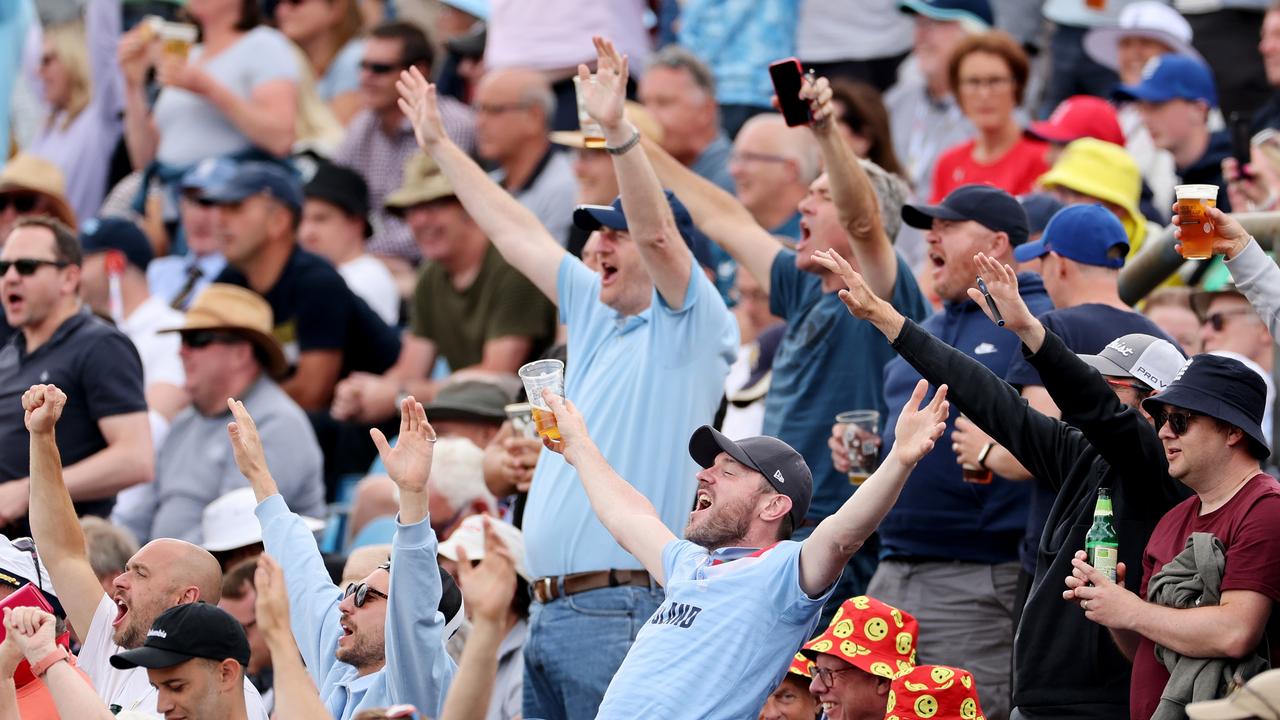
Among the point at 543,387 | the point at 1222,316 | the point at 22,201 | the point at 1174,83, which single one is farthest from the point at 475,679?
the point at 22,201

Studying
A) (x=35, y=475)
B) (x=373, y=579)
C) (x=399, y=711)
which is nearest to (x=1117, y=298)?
(x=373, y=579)

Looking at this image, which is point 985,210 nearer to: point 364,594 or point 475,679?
point 364,594

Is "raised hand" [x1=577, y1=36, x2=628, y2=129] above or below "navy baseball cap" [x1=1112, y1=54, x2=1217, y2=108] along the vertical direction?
above

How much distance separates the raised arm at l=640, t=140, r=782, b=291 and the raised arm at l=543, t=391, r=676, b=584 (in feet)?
5.90

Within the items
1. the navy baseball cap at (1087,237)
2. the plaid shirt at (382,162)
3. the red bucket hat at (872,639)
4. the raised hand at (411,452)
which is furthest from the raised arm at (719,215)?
the plaid shirt at (382,162)

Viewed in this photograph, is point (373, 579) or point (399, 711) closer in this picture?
point (399, 711)

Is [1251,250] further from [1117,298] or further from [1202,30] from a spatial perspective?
[1202,30]

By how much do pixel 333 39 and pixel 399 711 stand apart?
32.3 feet

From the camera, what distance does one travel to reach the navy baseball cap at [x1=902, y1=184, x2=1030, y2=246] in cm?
676

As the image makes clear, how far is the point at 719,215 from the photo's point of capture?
7605mm

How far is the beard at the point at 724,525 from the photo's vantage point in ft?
18.6

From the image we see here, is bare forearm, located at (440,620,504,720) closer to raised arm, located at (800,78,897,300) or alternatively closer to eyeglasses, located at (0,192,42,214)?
raised arm, located at (800,78,897,300)

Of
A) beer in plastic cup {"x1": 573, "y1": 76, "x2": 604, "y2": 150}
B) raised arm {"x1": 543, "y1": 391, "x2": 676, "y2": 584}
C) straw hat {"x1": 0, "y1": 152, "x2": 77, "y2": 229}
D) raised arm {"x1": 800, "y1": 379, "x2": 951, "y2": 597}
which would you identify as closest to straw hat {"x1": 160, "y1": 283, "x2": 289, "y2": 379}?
straw hat {"x1": 0, "y1": 152, "x2": 77, "y2": 229}

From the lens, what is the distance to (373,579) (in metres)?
6.25
